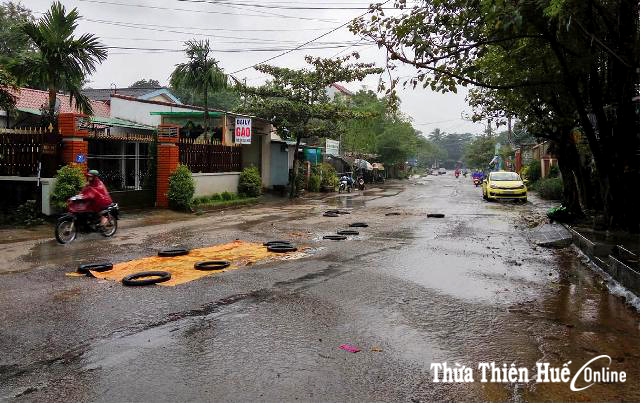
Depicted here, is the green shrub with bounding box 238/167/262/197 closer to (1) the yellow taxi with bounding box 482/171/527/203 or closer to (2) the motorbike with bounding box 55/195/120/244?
(2) the motorbike with bounding box 55/195/120/244

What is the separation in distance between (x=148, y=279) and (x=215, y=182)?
13.9 m

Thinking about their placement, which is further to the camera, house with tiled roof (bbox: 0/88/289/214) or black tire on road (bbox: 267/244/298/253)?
house with tiled roof (bbox: 0/88/289/214)

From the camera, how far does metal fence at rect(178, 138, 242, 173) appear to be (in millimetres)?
18906

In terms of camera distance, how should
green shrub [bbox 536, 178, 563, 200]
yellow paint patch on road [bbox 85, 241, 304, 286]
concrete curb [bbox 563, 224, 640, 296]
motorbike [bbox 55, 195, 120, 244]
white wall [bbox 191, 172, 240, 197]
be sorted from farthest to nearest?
green shrub [bbox 536, 178, 563, 200] < white wall [bbox 191, 172, 240, 197] < motorbike [bbox 55, 195, 120, 244] < yellow paint patch on road [bbox 85, 241, 304, 286] < concrete curb [bbox 563, 224, 640, 296]

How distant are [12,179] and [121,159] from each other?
3729 mm

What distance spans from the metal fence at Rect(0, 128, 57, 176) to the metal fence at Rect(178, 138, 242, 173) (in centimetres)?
522

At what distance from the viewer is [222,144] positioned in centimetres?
2142

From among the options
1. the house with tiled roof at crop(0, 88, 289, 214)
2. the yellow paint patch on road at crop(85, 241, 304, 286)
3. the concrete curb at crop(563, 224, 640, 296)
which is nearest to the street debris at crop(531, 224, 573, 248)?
the concrete curb at crop(563, 224, 640, 296)

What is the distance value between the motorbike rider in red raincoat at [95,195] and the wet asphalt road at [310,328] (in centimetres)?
169

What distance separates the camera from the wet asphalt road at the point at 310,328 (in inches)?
148

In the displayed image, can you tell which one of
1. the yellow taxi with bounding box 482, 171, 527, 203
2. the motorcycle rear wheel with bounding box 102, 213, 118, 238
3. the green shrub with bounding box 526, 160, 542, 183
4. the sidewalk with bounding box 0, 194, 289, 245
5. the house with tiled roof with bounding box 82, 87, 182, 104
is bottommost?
the sidewalk with bounding box 0, 194, 289, 245

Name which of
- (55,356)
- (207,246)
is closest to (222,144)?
(207,246)

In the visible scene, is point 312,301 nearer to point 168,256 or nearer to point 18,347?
point 18,347

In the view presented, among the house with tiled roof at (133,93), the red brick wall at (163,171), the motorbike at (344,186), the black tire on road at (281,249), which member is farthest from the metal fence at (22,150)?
the motorbike at (344,186)
